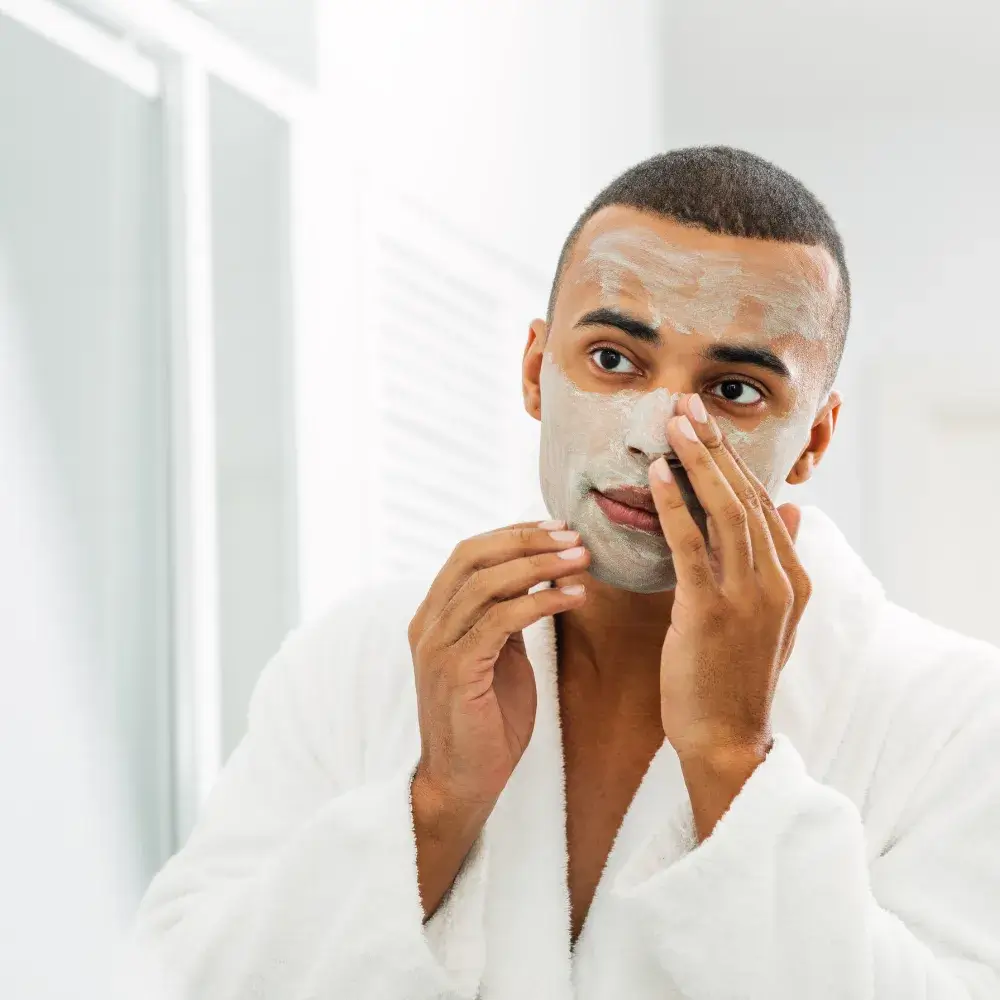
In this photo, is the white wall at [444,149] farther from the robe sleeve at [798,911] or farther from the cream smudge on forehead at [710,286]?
the robe sleeve at [798,911]

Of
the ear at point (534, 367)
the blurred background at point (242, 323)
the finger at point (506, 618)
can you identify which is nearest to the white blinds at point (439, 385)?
the blurred background at point (242, 323)

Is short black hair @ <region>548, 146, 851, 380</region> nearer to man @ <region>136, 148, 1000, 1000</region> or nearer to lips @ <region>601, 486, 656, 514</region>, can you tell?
man @ <region>136, 148, 1000, 1000</region>

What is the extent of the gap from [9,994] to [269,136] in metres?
0.91

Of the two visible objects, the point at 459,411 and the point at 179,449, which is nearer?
the point at 179,449

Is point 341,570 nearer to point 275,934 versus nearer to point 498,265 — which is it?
point 498,265

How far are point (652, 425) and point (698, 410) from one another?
0.03 m

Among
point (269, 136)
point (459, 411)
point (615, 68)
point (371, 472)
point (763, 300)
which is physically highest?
point (615, 68)

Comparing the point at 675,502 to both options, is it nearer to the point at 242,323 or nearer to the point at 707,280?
the point at 707,280

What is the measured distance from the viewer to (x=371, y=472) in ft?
5.34

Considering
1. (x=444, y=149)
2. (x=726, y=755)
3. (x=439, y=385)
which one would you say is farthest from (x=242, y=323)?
(x=726, y=755)

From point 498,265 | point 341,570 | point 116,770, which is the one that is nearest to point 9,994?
point 116,770

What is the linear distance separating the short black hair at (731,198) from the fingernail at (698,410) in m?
0.13

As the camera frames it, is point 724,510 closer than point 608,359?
Yes

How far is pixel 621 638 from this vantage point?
1054mm
